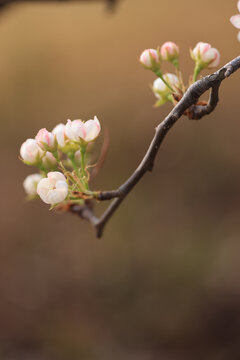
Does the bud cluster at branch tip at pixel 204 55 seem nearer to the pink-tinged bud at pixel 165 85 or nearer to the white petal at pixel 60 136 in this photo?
the pink-tinged bud at pixel 165 85

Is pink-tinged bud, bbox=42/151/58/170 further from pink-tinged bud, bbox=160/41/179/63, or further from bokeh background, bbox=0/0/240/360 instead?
bokeh background, bbox=0/0/240/360

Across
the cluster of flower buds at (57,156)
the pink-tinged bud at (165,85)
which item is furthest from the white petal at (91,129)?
the pink-tinged bud at (165,85)

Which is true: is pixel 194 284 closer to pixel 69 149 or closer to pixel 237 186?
pixel 237 186

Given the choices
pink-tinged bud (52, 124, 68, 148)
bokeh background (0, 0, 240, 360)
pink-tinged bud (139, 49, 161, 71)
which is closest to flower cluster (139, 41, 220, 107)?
pink-tinged bud (139, 49, 161, 71)

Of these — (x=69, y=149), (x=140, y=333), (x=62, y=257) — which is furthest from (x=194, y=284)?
(x=69, y=149)

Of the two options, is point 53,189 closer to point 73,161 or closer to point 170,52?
point 73,161

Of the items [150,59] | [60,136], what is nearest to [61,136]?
[60,136]
